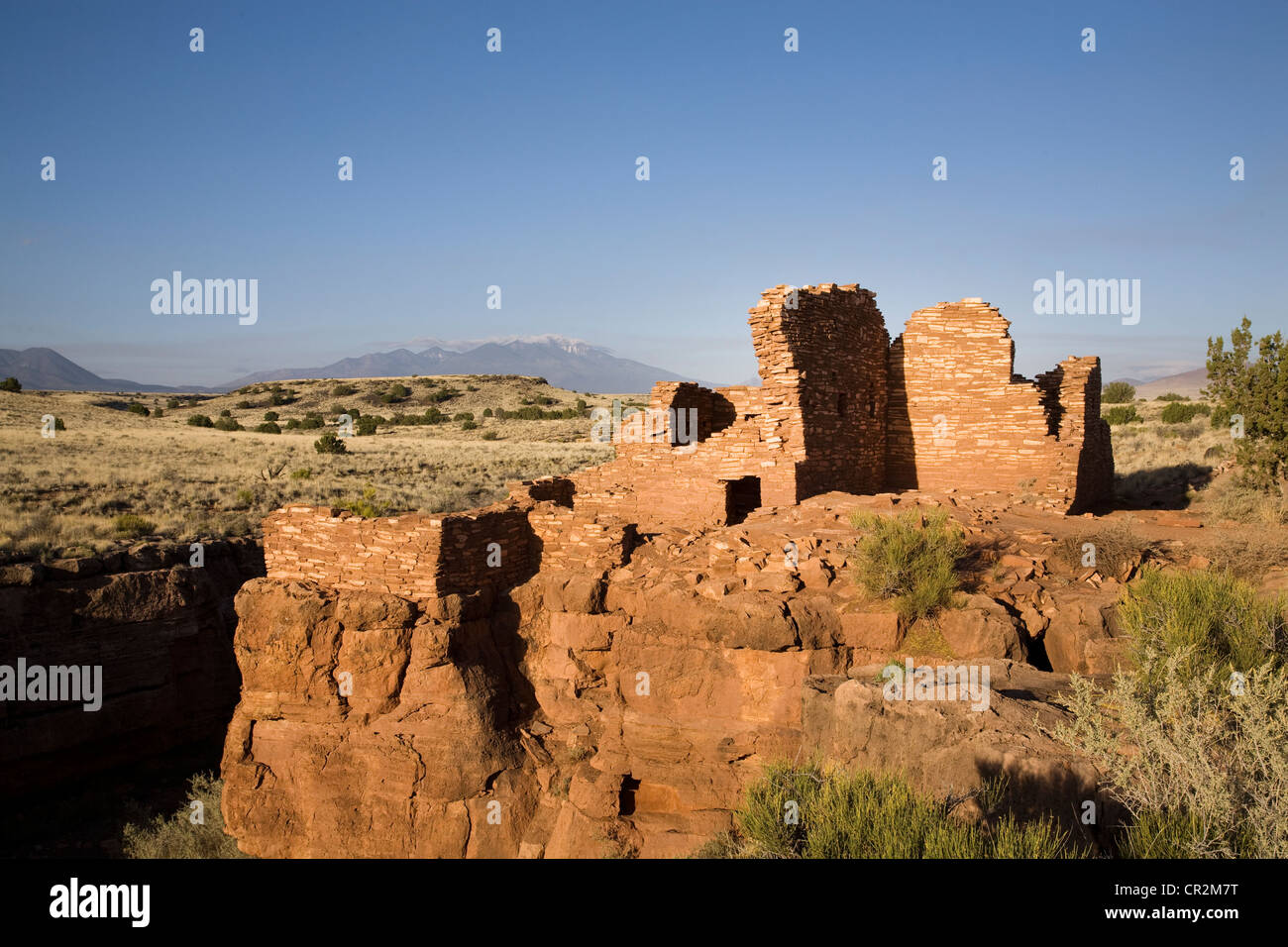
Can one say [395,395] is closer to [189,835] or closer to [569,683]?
[189,835]

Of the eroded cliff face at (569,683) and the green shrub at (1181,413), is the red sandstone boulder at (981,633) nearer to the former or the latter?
the eroded cliff face at (569,683)

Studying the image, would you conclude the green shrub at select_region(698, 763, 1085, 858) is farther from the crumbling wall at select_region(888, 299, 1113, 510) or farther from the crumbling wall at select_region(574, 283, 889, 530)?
the crumbling wall at select_region(888, 299, 1113, 510)

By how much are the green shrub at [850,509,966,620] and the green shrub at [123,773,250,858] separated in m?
8.52

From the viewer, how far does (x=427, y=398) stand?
Answer: 66.4m

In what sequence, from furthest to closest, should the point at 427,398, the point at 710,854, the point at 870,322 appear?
the point at 427,398 < the point at 870,322 < the point at 710,854

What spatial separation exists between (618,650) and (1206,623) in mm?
5549

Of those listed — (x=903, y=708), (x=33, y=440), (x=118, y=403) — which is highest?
(x=118, y=403)

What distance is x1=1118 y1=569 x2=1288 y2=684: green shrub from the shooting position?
247 inches

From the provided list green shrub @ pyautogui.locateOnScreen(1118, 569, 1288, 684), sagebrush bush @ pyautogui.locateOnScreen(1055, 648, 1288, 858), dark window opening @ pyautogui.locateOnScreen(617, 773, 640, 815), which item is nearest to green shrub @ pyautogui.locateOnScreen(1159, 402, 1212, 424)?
green shrub @ pyautogui.locateOnScreen(1118, 569, 1288, 684)

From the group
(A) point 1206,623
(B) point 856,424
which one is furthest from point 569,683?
(B) point 856,424

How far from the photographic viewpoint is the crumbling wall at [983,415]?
12.9 meters

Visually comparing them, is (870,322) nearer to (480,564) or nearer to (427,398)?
(480,564)
